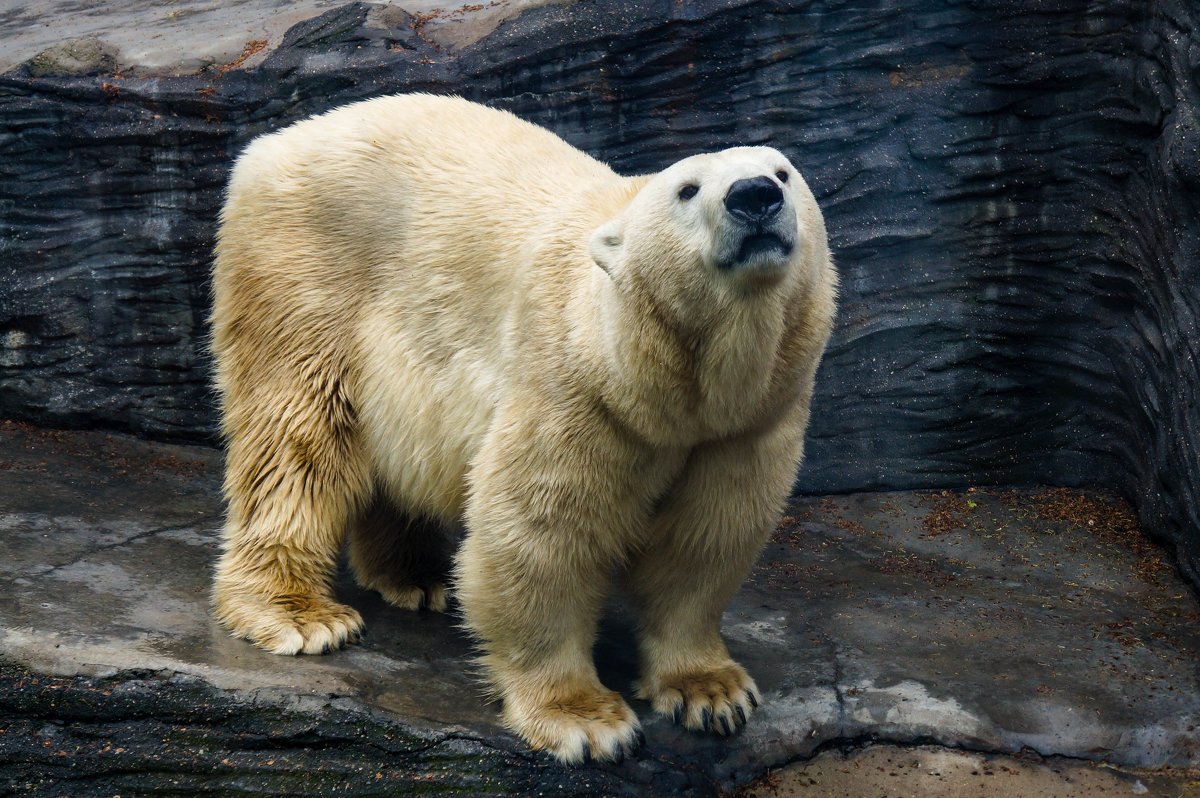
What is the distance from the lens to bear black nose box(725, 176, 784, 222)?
8.99 ft

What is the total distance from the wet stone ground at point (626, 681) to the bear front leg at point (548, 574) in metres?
0.11

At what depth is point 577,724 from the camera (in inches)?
134

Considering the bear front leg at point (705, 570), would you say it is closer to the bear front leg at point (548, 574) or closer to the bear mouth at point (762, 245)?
the bear front leg at point (548, 574)

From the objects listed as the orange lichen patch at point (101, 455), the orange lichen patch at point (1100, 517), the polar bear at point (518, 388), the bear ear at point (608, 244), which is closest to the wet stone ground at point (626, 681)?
the orange lichen patch at point (1100, 517)

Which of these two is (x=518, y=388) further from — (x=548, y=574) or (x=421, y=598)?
(x=421, y=598)

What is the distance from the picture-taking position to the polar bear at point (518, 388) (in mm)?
3043

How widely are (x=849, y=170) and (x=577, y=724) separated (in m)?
3.06

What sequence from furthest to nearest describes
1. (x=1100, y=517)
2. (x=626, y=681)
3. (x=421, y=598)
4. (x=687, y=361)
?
(x=1100, y=517), (x=421, y=598), (x=626, y=681), (x=687, y=361)

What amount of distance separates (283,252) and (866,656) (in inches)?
98.6

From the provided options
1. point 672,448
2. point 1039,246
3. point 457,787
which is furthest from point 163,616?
point 1039,246

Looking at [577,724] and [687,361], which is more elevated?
[687,361]

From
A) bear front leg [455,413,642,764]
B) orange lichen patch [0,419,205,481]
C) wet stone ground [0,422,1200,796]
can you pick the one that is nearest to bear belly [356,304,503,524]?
bear front leg [455,413,642,764]

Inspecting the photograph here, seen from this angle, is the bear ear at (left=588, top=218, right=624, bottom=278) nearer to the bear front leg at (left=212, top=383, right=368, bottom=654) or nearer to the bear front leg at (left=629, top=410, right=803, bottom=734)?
the bear front leg at (left=629, top=410, right=803, bottom=734)

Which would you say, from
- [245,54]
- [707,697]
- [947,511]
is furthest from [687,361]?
[245,54]
